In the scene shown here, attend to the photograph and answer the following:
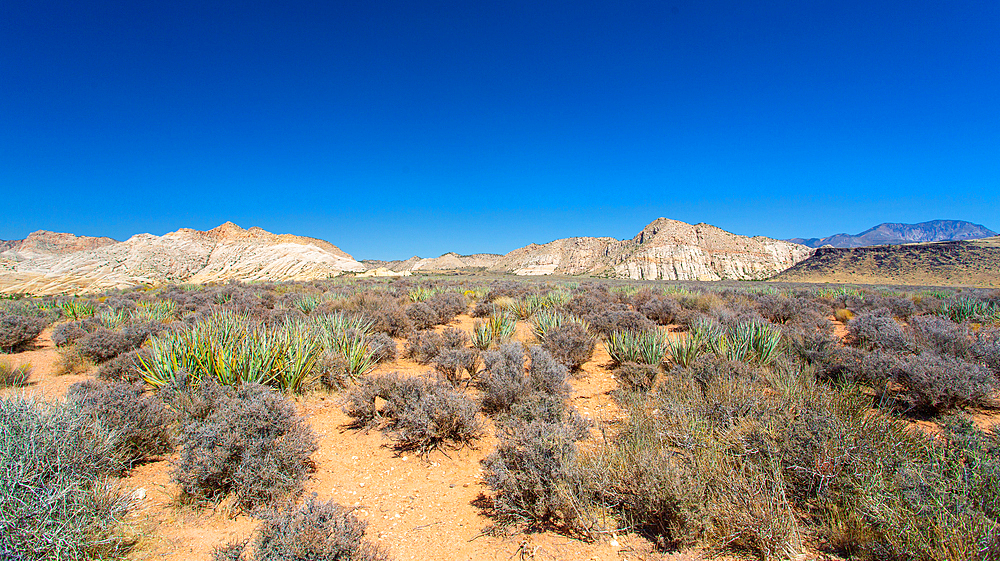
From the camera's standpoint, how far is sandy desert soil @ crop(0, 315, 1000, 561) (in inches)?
103

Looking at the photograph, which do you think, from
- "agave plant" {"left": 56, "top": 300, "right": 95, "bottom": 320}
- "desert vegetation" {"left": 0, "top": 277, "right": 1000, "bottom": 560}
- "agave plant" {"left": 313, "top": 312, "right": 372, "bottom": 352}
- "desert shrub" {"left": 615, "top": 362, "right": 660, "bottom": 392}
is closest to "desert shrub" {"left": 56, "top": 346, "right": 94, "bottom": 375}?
"desert vegetation" {"left": 0, "top": 277, "right": 1000, "bottom": 560}

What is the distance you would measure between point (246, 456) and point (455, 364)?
3.36 m

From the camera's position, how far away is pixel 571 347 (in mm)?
7000

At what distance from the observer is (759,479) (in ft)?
9.20

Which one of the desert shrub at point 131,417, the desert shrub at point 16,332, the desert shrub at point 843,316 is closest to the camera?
the desert shrub at point 131,417

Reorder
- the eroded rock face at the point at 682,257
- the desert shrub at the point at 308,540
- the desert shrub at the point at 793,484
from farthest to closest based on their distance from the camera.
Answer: the eroded rock face at the point at 682,257
the desert shrub at the point at 793,484
the desert shrub at the point at 308,540

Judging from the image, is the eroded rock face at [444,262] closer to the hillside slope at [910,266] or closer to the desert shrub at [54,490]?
the hillside slope at [910,266]

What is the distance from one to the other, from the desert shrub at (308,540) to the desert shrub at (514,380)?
2.53 meters

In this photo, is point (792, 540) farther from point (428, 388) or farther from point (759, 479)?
point (428, 388)

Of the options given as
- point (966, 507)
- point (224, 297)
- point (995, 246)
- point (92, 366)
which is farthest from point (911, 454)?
point (995, 246)

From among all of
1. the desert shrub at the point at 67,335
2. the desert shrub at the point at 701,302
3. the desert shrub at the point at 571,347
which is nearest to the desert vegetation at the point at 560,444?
the desert shrub at the point at 571,347

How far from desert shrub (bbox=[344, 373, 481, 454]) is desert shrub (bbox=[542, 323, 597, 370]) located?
2.72m

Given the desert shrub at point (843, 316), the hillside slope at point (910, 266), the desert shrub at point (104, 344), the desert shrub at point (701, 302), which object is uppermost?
the hillside slope at point (910, 266)

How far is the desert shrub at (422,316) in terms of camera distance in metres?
10.2
